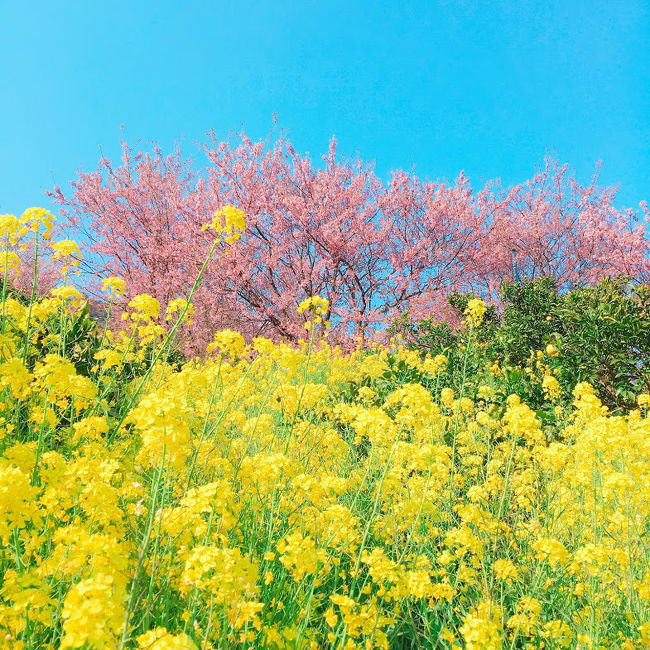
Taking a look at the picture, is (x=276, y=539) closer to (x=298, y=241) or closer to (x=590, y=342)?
(x=590, y=342)

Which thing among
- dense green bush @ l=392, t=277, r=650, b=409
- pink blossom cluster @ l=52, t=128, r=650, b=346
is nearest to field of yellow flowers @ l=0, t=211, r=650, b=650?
dense green bush @ l=392, t=277, r=650, b=409

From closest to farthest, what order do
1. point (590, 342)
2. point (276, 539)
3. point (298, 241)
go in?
point (276, 539)
point (590, 342)
point (298, 241)

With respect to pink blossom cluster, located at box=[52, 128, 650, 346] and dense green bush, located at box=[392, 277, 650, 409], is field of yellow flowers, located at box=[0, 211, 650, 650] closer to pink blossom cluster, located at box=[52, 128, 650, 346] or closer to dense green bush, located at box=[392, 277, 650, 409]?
dense green bush, located at box=[392, 277, 650, 409]

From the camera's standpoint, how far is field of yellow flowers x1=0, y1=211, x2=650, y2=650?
4.47ft

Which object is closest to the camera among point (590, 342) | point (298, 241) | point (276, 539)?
point (276, 539)

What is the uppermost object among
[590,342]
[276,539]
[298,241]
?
[298,241]

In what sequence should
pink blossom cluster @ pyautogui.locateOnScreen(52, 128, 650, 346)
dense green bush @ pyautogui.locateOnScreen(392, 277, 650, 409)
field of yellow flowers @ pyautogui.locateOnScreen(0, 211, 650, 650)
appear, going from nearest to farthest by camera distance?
field of yellow flowers @ pyautogui.locateOnScreen(0, 211, 650, 650) → dense green bush @ pyautogui.locateOnScreen(392, 277, 650, 409) → pink blossom cluster @ pyautogui.locateOnScreen(52, 128, 650, 346)

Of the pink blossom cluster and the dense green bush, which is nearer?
the dense green bush

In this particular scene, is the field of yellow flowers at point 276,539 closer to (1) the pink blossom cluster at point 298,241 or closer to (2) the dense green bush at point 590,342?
(2) the dense green bush at point 590,342

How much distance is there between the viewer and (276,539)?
2465 millimetres

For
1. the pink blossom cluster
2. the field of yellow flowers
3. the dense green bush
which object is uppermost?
the pink blossom cluster

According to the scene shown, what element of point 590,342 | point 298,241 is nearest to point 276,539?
point 590,342

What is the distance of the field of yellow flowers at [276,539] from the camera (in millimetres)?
1363

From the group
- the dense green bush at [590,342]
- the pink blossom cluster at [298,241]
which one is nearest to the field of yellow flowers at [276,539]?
the dense green bush at [590,342]
